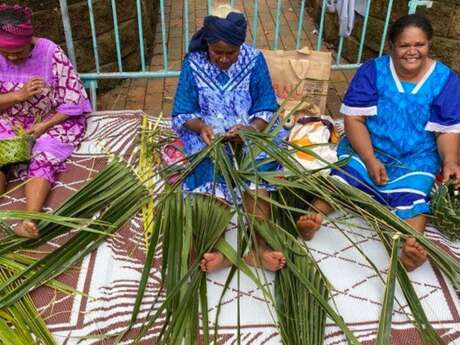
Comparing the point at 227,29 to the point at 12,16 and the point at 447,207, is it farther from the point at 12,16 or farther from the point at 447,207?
the point at 447,207

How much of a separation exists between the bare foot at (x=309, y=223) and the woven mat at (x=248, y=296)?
0.39 ft

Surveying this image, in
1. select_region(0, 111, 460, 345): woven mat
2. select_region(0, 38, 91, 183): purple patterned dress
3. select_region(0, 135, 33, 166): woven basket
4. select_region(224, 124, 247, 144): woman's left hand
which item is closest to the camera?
select_region(0, 111, 460, 345): woven mat

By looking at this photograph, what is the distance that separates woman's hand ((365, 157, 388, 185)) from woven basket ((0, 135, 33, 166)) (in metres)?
1.70

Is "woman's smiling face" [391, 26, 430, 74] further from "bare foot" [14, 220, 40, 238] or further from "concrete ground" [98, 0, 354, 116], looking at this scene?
"bare foot" [14, 220, 40, 238]

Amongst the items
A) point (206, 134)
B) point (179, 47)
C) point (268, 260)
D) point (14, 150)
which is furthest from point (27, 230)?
point (179, 47)

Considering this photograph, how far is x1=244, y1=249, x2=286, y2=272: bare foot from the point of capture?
1942mm

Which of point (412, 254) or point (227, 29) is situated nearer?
point (412, 254)

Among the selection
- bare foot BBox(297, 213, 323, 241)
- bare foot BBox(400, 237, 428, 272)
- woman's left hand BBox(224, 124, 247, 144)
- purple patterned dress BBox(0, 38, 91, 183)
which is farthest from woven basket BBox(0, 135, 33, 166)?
bare foot BBox(400, 237, 428, 272)

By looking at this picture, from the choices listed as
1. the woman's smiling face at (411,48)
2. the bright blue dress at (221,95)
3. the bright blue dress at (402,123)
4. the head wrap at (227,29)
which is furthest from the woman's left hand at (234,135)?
the woman's smiling face at (411,48)

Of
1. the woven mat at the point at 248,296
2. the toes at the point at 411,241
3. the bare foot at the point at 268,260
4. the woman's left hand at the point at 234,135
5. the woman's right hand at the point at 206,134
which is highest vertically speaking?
the woman's left hand at the point at 234,135

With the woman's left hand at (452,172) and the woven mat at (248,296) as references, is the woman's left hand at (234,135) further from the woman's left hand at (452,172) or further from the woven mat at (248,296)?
the woman's left hand at (452,172)

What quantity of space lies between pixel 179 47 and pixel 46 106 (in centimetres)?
250

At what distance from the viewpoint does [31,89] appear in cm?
252

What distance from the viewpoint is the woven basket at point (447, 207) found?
2.25 metres
